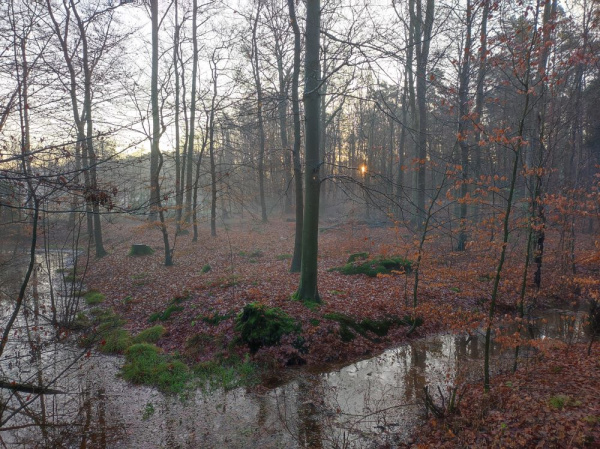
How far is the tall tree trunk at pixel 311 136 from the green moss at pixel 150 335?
3572 millimetres

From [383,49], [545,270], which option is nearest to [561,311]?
[545,270]

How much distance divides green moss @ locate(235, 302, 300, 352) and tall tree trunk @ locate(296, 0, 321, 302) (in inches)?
45.3

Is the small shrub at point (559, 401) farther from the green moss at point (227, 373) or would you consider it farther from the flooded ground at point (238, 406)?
the green moss at point (227, 373)

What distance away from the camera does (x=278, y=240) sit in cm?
2150

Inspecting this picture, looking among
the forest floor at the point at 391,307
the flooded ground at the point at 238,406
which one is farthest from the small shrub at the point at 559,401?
the flooded ground at the point at 238,406

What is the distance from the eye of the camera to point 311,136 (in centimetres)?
881

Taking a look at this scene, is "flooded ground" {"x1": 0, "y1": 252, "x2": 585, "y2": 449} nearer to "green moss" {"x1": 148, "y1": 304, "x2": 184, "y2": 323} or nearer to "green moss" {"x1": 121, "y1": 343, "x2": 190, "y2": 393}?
"green moss" {"x1": 121, "y1": 343, "x2": 190, "y2": 393}

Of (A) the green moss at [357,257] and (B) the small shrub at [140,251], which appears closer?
(A) the green moss at [357,257]

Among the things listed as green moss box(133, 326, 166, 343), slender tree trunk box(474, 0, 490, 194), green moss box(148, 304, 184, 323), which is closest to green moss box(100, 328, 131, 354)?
green moss box(133, 326, 166, 343)

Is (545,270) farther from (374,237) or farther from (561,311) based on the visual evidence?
(374,237)

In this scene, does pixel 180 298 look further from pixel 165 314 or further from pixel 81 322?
pixel 81 322

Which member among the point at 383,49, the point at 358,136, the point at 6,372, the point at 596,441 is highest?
the point at 358,136

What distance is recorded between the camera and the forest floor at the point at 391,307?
194 inches

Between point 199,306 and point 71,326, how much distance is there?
10.1 ft
